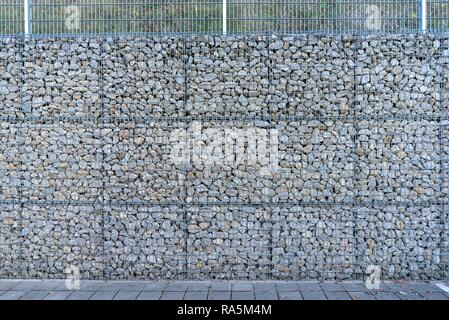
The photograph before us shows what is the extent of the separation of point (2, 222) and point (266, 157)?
350 cm

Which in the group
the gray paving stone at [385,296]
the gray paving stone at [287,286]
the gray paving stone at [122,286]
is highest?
the gray paving stone at [122,286]

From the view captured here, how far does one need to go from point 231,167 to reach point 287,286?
163 centimetres

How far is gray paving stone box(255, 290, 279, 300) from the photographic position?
4.96 metres

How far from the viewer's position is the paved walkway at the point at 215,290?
4996 mm

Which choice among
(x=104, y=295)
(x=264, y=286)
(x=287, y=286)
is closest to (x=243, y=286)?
(x=264, y=286)

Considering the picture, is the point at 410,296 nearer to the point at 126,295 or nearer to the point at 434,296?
the point at 434,296

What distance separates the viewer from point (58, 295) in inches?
199

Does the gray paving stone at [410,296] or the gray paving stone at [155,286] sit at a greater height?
the gray paving stone at [155,286]

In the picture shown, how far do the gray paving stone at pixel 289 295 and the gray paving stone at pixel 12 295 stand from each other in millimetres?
3036

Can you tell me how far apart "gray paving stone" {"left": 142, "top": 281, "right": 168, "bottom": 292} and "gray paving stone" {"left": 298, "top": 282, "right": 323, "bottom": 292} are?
5.51ft

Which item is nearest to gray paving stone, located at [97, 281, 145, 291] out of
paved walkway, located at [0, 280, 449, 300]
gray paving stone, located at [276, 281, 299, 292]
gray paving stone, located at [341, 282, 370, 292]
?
paved walkway, located at [0, 280, 449, 300]

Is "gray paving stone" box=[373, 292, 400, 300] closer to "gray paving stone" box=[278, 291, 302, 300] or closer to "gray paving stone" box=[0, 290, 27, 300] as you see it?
"gray paving stone" box=[278, 291, 302, 300]

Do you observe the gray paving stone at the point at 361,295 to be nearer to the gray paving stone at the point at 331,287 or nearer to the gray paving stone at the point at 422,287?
the gray paving stone at the point at 331,287

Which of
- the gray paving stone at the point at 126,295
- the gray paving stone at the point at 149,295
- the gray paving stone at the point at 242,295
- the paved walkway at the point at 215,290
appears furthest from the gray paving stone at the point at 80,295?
the gray paving stone at the point at 242,295
